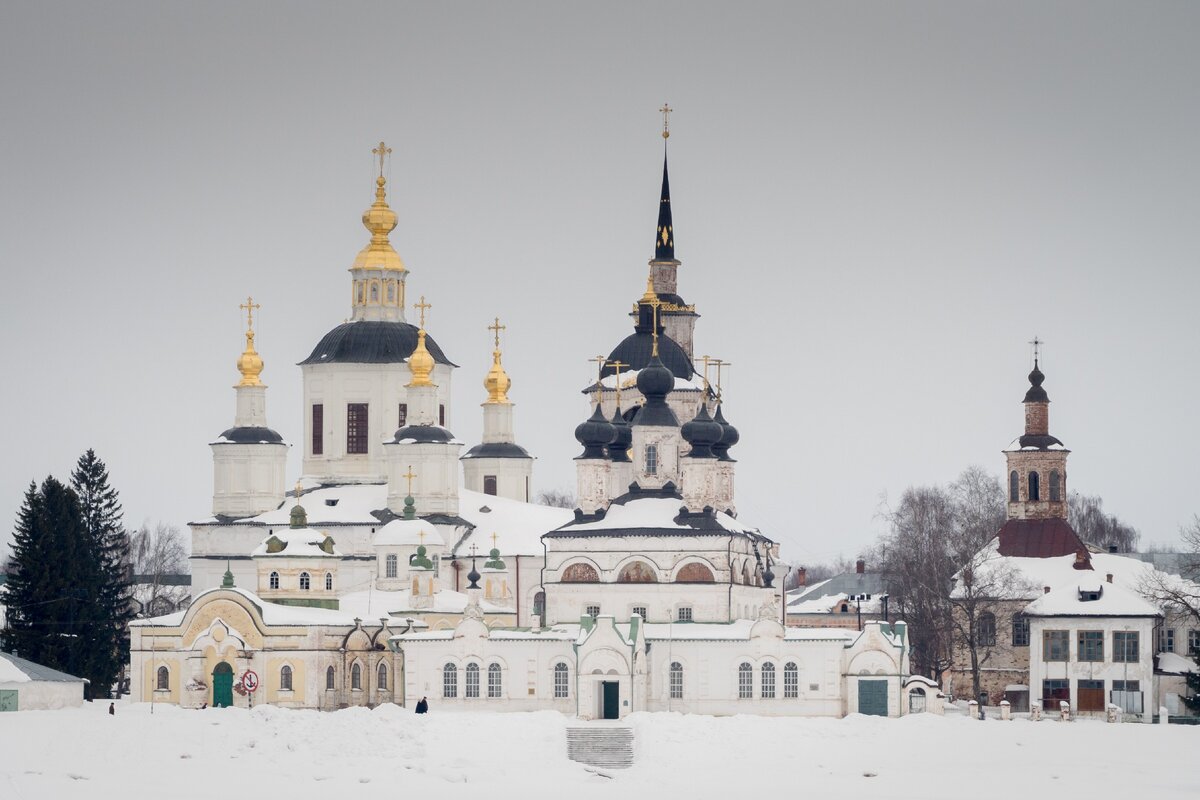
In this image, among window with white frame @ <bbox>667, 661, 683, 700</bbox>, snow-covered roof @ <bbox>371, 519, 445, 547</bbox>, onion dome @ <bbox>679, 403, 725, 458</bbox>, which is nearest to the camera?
window with white frame @ <bbox>667, 661, 683, 700</bbox>

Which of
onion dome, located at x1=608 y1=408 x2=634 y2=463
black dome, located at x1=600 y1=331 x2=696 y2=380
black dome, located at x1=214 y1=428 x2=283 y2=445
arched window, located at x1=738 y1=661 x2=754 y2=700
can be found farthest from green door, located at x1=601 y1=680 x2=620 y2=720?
black dome, located at x1=214 y1=428 x2=283 y2=445

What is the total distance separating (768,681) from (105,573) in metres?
19.8

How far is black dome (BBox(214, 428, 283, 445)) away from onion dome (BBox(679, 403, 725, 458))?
16245mm

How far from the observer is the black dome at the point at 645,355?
92.8 metres

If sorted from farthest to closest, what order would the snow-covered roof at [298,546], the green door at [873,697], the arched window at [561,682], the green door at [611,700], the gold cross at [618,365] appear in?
the gold cross at [618,365], the snow-covered roof at [298,546], the arched window at [561,682], the green door at [873,697], the green door at [611,700]

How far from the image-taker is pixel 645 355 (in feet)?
304

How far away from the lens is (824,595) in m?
110

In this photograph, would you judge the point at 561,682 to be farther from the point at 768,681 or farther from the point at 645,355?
the point at 645,355

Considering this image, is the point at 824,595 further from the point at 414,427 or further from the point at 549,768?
the point at 549,768

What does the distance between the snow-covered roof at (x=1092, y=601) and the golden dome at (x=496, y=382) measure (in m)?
21.8

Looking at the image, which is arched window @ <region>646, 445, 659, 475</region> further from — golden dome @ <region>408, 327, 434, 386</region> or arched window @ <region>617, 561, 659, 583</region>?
golden dome @ <region>408, 327, 434, 386</region>

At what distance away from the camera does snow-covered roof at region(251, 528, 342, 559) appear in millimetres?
81188

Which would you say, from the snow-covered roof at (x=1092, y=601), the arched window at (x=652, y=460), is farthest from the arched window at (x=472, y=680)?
the snow-covered roof at (x=1092, y=601)

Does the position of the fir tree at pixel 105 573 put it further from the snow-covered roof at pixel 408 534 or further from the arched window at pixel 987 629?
the arched window at pixel 987 629
